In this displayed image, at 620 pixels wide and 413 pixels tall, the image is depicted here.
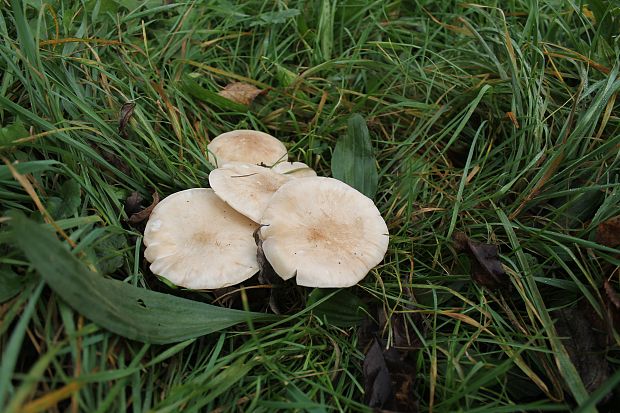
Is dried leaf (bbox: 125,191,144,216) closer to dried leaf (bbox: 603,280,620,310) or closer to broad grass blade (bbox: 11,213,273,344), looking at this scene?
broad grass blade (bbox: 11,213,273,344)

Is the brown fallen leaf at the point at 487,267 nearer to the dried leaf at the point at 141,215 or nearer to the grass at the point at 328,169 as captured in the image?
the grass at the point at 328,169

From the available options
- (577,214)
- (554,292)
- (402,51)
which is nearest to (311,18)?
(402,51)

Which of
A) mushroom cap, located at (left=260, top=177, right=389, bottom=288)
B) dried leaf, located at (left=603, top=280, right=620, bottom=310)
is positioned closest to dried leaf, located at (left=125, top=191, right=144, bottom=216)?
mushroom cap, located at (left=260, top=177, right=389, bottom=288)

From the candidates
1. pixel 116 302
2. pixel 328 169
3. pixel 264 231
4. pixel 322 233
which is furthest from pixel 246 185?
pixel 116 302

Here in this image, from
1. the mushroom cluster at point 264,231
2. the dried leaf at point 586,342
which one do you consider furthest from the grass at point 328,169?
the mushroom cluster at point 264,231

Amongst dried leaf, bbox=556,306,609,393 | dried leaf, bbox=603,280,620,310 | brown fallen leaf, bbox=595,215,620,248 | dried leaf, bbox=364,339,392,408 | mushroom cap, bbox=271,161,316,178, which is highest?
brown fallen leaf, bbox=595,215,620,248

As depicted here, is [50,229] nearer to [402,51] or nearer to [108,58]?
[108,58]
